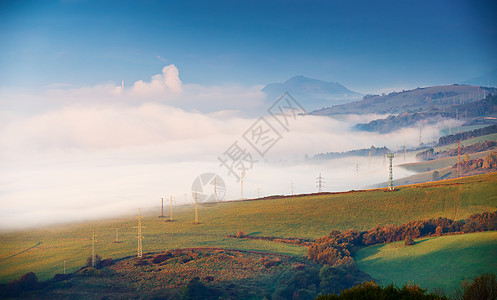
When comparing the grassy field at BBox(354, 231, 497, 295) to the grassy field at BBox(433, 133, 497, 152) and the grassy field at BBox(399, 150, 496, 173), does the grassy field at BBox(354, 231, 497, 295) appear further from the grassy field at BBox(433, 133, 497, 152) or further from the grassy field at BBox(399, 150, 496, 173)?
the grassy field at BBox(433, 133, 497, 152)

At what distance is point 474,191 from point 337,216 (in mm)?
27796

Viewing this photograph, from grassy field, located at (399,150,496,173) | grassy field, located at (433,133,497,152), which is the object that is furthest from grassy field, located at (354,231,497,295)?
grassy field, located at (433,133,497,152)

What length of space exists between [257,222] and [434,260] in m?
32.4

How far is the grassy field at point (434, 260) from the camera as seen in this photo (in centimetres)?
5478

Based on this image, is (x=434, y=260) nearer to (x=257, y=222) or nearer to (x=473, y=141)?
(x=257, y=222)

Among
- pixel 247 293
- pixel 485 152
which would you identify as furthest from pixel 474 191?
pixel 485 152

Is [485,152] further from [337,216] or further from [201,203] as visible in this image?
[201,203]

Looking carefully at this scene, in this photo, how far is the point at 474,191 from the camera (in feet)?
269

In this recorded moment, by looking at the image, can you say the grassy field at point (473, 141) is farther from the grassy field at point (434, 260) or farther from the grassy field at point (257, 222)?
the grassy field at point (434, 260)

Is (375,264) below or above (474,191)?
below

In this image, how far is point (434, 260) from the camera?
5891 centimetres

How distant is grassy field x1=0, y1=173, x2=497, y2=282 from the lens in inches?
2677

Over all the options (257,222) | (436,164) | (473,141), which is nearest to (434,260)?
(257,222)

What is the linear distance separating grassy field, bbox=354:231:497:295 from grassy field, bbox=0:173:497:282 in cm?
1076
